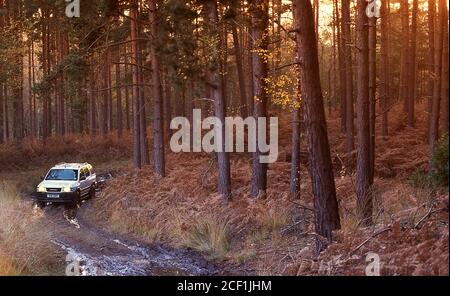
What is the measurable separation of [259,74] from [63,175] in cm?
1064

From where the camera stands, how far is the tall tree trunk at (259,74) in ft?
44.2

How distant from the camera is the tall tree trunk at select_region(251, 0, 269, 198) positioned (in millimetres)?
13475

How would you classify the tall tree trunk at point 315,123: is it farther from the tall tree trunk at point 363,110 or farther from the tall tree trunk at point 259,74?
the tall tree trunk at point 259,74

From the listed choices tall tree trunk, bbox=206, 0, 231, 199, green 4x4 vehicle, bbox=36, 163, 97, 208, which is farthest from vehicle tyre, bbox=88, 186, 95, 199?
tall tree trunk, bbox=206, 0, 231, 199

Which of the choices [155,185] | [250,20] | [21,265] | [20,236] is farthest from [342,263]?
[155,185]

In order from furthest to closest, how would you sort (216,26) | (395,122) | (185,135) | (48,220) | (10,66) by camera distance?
(185,135), (395,122), (10,66), (48,220), (216,26)

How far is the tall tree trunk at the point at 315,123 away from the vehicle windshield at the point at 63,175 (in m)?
14.0

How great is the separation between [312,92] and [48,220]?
1157 cm

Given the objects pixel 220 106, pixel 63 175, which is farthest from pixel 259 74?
pixel 63 175

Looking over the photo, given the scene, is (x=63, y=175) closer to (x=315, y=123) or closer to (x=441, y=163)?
(x=315, y=123)

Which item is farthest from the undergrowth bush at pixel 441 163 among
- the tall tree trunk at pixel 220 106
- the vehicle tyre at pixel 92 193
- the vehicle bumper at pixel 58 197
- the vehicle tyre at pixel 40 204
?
the vehicle tyre at pixel 92 193

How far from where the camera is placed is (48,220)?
58.8ft

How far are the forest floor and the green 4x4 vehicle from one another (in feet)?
2.54
